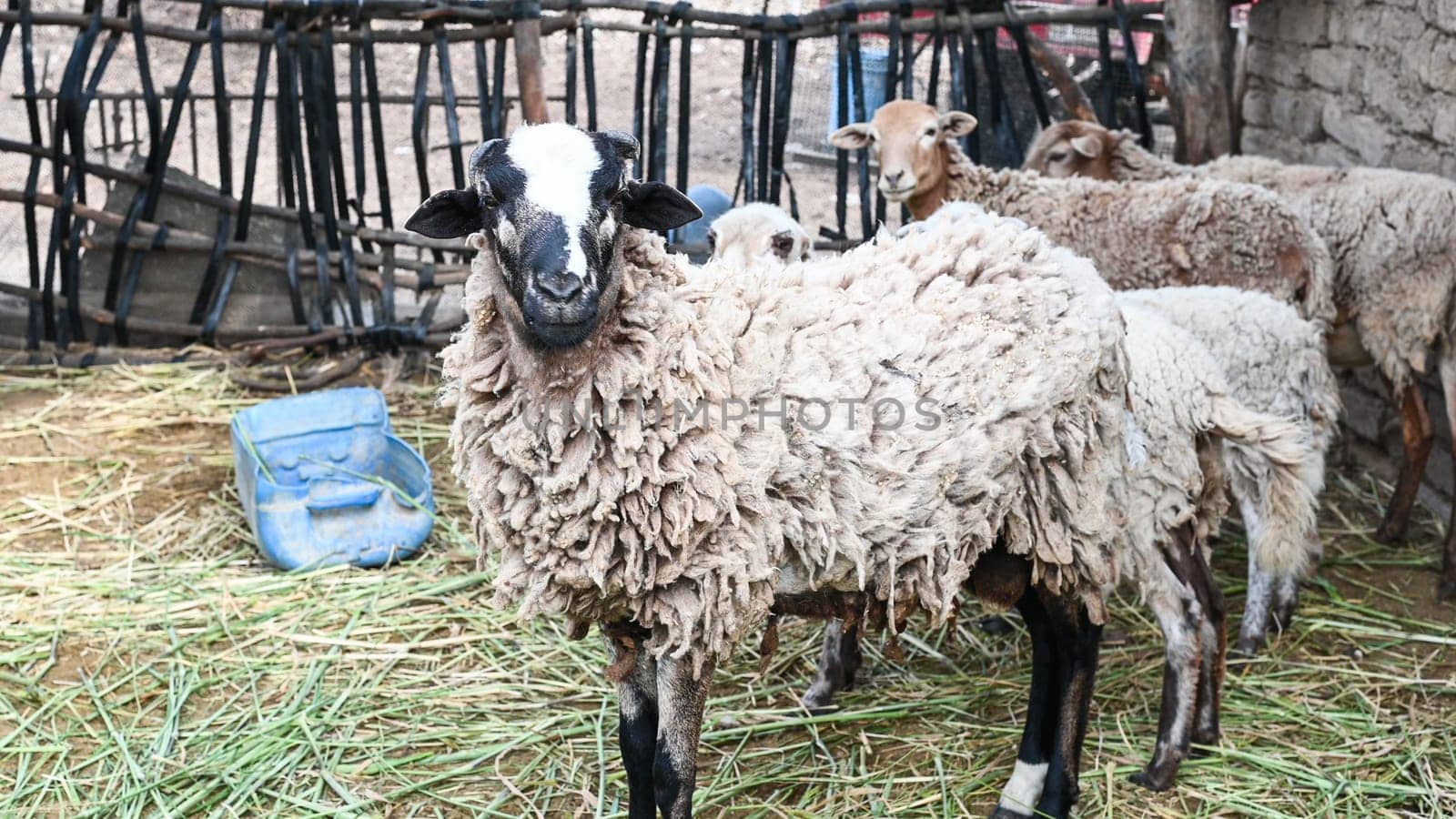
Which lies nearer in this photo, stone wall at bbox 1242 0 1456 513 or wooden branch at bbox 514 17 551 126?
stone wall at bbox 1242 0 1456 513

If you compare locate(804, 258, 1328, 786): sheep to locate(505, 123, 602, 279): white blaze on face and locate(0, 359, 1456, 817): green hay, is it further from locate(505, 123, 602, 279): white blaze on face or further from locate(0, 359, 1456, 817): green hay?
locate(505, 123, 602, 279): white blaze on face

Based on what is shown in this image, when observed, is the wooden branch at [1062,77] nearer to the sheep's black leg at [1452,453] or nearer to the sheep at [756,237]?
the sheep's black leg at [1452,453]

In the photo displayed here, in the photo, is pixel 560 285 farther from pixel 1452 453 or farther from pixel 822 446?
pixel 1452 453

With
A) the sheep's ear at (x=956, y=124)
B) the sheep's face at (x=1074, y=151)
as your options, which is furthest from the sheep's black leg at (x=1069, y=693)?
the sheep's face at (x=1074, y=151)

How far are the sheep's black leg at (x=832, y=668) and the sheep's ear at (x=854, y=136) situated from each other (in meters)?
2.47

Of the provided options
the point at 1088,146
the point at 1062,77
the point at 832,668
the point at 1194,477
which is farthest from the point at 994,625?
the point at 1062,77

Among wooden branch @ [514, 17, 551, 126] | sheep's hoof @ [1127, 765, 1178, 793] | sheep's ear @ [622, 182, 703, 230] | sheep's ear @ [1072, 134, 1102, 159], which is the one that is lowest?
sheep's hoof @ [1127, 765, 1178, 793]

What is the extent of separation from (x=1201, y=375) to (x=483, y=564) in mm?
2073

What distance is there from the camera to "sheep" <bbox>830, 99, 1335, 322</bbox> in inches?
187

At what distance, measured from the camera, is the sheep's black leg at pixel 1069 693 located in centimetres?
328

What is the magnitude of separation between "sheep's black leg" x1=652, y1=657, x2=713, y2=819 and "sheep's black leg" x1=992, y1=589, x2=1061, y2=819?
97cm

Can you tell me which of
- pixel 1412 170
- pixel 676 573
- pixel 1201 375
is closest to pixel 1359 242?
pixel 1412 170

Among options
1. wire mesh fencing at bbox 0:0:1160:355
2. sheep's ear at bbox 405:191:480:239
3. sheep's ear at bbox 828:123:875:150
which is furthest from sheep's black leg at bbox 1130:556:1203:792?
wire mesh fencing at bbox 0:0:1160:355

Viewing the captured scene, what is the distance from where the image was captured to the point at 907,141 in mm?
5398
